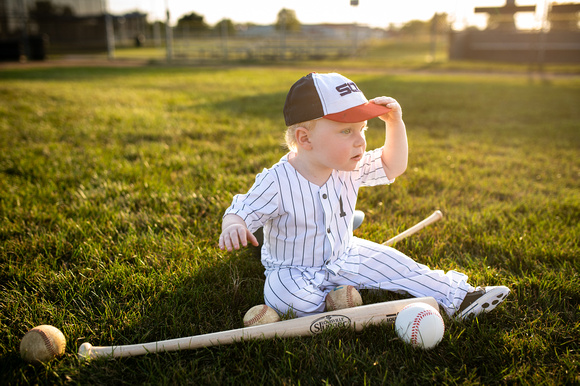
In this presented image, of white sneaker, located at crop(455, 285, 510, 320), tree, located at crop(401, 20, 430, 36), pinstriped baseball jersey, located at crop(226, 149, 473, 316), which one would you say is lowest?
white sneaker, located at crop(455, 285, 510, 320)

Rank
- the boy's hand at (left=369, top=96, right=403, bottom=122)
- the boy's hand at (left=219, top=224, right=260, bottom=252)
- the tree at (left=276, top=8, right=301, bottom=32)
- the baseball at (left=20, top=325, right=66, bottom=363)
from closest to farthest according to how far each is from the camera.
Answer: the baseball at (left=20, top=325, right=66, bottom=363), the boy's hand at (left=219, top=224, right=260, bottom=252), the boy's hand at (left=369, top=96, right=403, bottom=122), the tree at (left=276, top=8, right=301, bottom=32)

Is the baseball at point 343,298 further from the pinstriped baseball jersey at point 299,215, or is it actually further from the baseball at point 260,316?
the baseball at point 260,316

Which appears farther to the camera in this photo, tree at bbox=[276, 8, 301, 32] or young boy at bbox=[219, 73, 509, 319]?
→ tree at bbox=[276, 8, 301, 32]

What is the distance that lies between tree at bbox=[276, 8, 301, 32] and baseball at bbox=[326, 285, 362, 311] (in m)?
20.4

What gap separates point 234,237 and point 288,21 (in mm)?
20967

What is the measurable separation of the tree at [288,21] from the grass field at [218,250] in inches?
653

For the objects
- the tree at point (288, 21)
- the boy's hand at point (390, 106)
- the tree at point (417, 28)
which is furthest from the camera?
the tree at point (417, 28)

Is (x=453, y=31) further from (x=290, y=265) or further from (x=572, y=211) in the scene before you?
(x=290, y=265)

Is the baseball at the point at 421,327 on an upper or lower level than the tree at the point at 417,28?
lower

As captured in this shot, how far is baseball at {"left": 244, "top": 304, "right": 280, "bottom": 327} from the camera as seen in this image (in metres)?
1.81

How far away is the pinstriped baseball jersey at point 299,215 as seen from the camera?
1938 millimetres

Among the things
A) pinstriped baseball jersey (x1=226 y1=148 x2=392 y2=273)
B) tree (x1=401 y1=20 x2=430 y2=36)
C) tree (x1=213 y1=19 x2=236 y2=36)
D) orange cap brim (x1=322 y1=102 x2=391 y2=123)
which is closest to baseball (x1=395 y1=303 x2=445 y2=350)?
pinstriped baseball jersey (x1=226 y1=148 x2=392 y2=273)

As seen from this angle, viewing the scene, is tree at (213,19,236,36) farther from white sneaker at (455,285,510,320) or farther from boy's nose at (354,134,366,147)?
white sneaker at (455,285,510,320)

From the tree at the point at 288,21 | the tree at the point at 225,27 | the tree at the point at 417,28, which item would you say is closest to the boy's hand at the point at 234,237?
the tree at the point at 225,27
